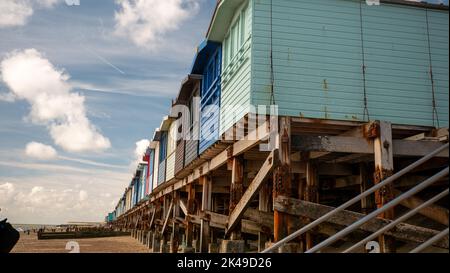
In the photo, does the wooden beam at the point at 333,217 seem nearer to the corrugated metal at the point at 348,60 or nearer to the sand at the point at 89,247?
the corrugated metal at the point at 348,60

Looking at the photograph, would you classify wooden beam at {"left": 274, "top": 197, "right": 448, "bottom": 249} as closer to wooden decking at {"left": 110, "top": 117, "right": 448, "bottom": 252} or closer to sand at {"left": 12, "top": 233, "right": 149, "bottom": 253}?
wooden decking at {"left": 110, "top": 117, "right": 448, "bottom": 252}

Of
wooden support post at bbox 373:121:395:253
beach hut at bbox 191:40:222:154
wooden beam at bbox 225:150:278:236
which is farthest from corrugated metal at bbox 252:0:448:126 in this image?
beach hut at bbox 191:40:222:154

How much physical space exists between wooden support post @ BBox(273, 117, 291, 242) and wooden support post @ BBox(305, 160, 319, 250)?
3244 mm

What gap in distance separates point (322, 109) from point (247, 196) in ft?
9.29

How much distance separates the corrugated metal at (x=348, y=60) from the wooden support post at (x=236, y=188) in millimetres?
1574

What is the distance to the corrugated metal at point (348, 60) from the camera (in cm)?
909

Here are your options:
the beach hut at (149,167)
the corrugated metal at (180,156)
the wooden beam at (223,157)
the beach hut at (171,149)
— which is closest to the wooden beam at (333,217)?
the wooden beam at (223,157)

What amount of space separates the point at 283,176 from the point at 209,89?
7.16m

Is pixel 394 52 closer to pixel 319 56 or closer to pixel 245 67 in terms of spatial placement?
pixel 319 56

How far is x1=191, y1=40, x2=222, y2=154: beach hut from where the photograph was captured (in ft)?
40.4

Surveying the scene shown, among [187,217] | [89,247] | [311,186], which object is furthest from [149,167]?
[311,186]

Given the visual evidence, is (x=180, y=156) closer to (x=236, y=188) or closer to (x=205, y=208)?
(x=205, y=208)

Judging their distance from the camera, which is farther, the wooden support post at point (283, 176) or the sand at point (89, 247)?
the sand at point (89, 247)

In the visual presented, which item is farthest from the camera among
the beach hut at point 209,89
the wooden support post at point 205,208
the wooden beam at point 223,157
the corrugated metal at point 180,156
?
the corrugated metal at point 180,156
